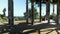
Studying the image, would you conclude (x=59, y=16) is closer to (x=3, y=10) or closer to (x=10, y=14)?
(x=10, y=14)

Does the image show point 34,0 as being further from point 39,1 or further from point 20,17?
point 20,17

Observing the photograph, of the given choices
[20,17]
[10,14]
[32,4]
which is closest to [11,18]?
[10,14]

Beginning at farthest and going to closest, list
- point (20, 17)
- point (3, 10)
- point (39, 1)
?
point (20, 17)
point (3, 10)
point (39, 1)

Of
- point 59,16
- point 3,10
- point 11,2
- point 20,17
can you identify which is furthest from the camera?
point 20,17

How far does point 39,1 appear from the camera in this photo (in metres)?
19.8

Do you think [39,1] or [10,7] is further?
[39,1]

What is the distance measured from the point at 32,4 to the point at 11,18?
3588 millimetres

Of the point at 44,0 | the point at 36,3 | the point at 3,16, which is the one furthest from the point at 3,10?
the point at 44,0

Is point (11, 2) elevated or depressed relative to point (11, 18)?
elevated

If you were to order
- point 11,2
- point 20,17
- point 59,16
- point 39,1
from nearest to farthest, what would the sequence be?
1. point 11,2
2. point 59,16
3. point 39,1
4. point 20,17

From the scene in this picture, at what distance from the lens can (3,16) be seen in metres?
26.0

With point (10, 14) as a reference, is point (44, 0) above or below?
above

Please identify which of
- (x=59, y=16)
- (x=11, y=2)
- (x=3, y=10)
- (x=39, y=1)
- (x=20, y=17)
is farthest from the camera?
(x=20, y=17)

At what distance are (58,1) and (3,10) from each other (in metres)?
11.7
